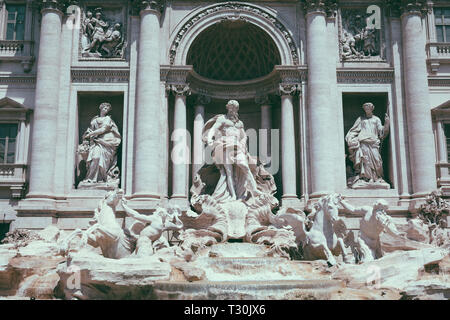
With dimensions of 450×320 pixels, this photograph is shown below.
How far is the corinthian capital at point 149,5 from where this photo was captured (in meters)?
21.8

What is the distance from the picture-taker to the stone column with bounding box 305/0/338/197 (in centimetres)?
2050

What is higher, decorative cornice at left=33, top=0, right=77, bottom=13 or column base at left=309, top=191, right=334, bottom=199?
decorative cornice at left=33, top=0, right=77, bottom=13

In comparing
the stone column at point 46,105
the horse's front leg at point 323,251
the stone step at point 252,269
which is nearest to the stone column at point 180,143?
the stone column at point 46,105

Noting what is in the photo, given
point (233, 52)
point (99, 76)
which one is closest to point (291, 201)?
point (233, 52)

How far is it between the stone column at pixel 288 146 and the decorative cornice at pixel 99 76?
6963mm

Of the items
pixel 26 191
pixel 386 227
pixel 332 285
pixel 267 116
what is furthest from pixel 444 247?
pixel 26 191

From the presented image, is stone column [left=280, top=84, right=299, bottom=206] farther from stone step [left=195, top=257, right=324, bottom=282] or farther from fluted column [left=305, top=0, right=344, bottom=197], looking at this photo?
stone step [left=195, top=257, right=324, bottom=282]

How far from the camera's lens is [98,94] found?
72.1 ft

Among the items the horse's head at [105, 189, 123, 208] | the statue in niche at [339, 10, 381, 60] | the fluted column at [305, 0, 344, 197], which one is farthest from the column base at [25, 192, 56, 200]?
the statue in niche at [339, 10, 381, 60]

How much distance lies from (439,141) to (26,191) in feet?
59.3

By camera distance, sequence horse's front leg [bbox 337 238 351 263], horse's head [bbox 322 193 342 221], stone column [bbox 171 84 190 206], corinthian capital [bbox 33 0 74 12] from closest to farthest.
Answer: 1. horse's front leg [bbox 337 238 351 263]
2. horse's head [bbox 322 193 342 221]
3. stone column [bbox 171 84 190 206]
4. corinthian capital [bbox 33 0 74 12]

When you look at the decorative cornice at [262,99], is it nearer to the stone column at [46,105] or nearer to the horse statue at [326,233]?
the horse statue at [326,233]

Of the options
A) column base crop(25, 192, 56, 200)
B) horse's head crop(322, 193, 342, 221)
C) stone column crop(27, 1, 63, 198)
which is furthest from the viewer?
stone column crop(27, 1, 63, 198)

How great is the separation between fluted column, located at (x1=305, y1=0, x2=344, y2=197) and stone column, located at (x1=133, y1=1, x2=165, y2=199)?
21.2ft
